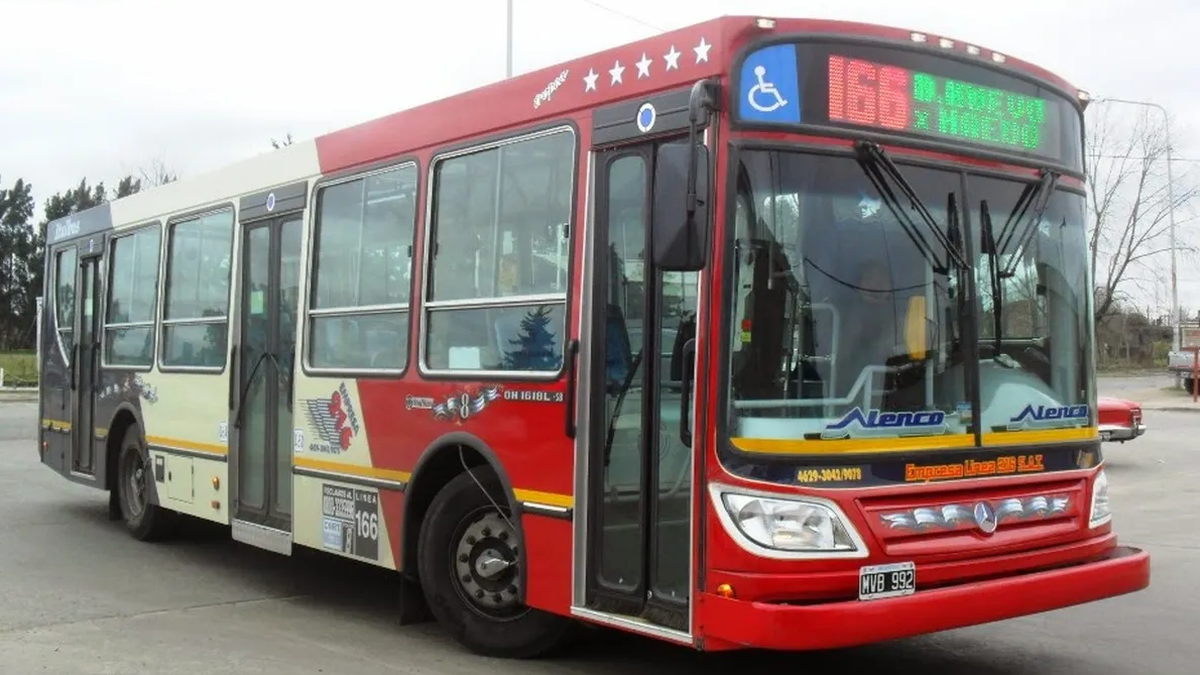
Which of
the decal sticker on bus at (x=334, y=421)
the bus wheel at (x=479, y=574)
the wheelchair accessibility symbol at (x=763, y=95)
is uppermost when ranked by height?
the wheelchair accessibility symbol at (x=763, y=95)

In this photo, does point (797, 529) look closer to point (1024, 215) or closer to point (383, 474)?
point (1024, 215)

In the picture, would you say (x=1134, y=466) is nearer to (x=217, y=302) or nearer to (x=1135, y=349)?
(x=217, y=302)

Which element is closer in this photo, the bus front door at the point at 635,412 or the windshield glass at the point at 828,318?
the windshield glass at the point at 828,318

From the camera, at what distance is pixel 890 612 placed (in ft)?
15.9

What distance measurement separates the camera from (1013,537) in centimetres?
538

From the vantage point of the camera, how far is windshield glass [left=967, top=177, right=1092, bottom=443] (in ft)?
18.1

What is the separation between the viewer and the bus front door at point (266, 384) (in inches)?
326

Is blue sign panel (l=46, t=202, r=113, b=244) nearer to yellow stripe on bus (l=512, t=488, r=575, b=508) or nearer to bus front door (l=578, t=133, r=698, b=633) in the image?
yellow stripe on bus (l=512, t=488, r=575, b=508)

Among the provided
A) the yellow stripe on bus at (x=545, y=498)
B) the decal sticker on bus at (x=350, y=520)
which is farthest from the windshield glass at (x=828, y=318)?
the decal sticker on bus at (x=350, y=520)

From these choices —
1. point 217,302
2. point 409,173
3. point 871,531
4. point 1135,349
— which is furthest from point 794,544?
point 1135,349

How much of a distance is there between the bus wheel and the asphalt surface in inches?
5.0

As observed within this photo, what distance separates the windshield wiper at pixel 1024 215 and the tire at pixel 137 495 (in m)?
7.27

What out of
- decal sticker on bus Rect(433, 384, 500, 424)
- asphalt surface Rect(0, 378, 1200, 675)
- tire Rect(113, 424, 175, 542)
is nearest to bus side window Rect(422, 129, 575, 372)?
decal sticker on bus Rect(433, 384, 500, 424)

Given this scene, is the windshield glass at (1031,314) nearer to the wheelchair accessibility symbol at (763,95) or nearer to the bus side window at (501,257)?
the wheelchair accessibility symbol at (763,95)
